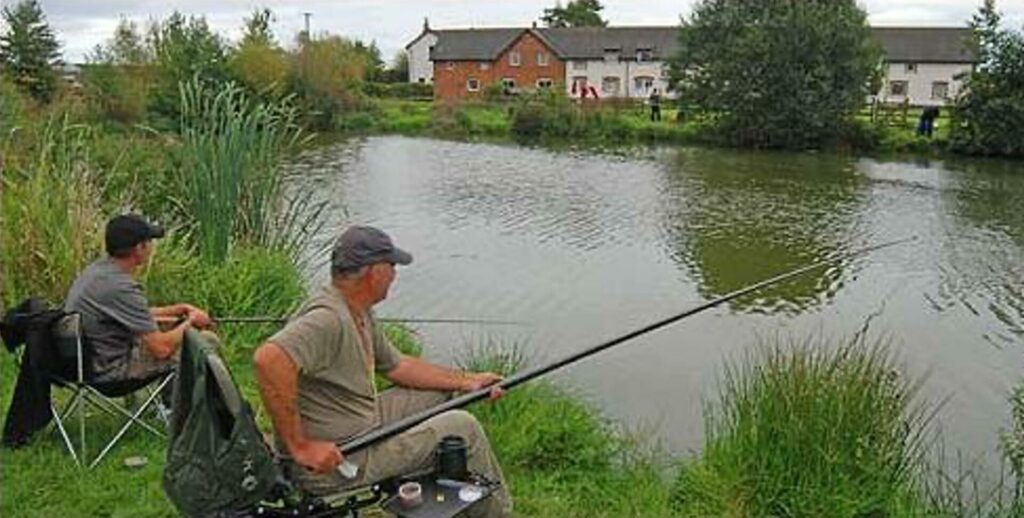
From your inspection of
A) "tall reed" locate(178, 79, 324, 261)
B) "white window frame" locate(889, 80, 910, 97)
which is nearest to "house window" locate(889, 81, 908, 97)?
"white window frame" locate(889, 80, 910, 97)

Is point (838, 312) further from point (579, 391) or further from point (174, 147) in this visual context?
point (174, 147)

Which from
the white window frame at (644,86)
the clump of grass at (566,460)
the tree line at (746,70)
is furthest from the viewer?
the white window frame at (644,86)

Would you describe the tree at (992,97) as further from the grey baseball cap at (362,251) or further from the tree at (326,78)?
the grey baseball cap at (362,251)

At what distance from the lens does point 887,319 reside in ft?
37.4

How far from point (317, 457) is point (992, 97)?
3323cm

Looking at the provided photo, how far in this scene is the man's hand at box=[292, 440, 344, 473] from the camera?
3.18 m

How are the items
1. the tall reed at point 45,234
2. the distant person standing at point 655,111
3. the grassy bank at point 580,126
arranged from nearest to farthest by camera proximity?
the tall reed at point 45,234
the grassy bank at point 580,126
the distant person standing at point 655,111

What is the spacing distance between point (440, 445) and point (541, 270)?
9.83m

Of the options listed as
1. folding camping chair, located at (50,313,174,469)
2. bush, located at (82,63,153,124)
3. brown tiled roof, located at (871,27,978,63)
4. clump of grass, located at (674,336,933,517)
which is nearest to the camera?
folding camping chair, located at (50,313,174,469)

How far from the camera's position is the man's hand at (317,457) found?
10.4 feet

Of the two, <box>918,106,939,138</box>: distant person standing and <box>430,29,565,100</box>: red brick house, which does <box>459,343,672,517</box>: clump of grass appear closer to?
<box>918,106,939,138</box>: distant person standing

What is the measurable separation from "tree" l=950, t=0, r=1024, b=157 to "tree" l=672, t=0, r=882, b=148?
3357 mm

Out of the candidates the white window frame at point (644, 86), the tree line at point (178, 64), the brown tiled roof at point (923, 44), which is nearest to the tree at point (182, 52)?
the tree line at point (178, 64)

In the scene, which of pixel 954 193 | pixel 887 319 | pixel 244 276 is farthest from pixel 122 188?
pixel 954 193
